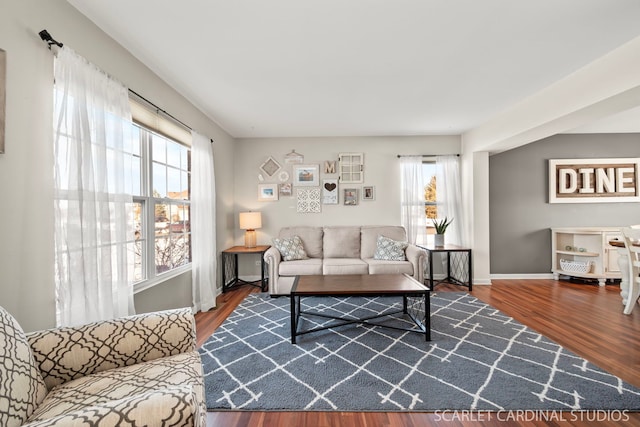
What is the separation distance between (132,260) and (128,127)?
1058mm

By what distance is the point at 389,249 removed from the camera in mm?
3896

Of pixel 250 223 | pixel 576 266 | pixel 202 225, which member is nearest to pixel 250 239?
pixel 250 223

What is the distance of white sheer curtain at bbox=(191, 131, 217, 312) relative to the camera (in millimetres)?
3133

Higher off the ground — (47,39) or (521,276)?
(47,39)

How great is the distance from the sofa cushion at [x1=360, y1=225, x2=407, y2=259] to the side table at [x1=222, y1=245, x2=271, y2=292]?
155 centimetres

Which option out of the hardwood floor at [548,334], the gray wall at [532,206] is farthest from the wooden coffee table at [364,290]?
the gray wall at [532,206]

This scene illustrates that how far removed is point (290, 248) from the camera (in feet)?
13.0

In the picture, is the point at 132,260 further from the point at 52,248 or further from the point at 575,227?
the point at 575,227

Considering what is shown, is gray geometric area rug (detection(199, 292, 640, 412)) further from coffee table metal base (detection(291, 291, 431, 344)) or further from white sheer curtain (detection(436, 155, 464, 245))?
white sheer curtain (detection(436, 155, 464, 245))

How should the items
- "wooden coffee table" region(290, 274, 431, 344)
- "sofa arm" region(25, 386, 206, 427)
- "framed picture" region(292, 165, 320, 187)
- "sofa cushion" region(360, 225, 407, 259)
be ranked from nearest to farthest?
"sofa arm" region(25, 386, 206, 427)
"wooden coffee table" region(290, 274, 431, 344)
"sofa cushion" region(360, 225, 407, 259)
"framed picture" region(292, 165, 320, 187)

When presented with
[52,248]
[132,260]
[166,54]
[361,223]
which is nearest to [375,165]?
[361,223]

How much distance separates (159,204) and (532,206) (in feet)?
18.4

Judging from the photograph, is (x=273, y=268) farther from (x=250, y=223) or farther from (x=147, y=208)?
(x=147, y=208)

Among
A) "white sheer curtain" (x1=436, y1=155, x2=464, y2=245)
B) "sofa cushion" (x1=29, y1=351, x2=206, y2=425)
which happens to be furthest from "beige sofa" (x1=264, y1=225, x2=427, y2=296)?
"sofa cushion" (x1=29, y1=351, x2=206, y2=425)
